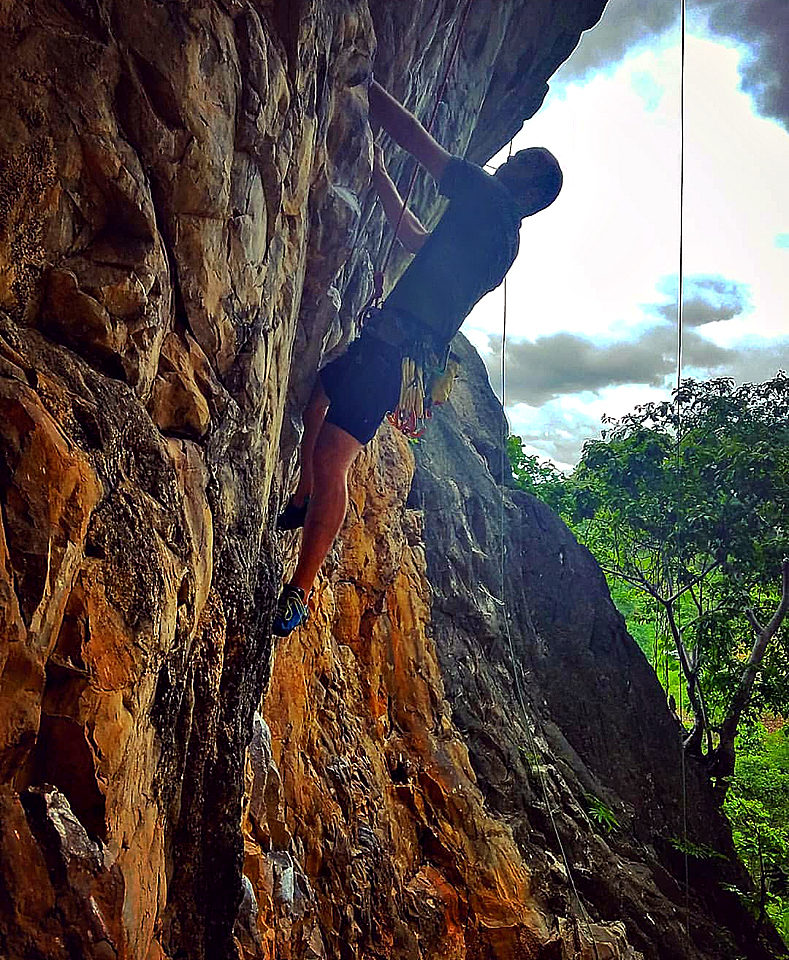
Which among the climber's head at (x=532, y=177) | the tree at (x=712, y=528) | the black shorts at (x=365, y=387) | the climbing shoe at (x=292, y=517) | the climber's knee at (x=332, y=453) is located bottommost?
the climbing shoe at (x=292, y=517)

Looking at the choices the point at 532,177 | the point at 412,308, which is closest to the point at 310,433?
the point at 412,308

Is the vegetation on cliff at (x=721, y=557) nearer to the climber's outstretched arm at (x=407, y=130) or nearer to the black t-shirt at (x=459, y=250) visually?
the black t-shirt at (x=459, y=250)

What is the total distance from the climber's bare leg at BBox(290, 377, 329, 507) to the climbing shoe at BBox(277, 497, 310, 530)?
0.10ft

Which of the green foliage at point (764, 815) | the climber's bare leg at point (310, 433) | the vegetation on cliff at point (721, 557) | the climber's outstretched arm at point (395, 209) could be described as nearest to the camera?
the climber's bare leg at point (310, 433)

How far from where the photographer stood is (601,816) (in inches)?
328

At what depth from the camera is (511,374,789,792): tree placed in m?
9.19

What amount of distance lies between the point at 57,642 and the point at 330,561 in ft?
14.6

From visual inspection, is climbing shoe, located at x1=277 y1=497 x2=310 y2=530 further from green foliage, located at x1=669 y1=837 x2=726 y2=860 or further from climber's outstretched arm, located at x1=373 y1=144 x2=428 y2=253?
green foliage, located at x1=669 y1=837 x2=726 y2=860

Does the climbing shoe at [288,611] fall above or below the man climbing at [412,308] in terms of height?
below

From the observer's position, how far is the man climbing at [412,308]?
3.00 meters

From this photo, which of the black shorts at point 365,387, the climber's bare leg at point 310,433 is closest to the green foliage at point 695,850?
the climber's bare leg at point 310,433

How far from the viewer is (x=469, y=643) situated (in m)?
8.70

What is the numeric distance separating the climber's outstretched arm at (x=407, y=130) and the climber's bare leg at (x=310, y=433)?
113 centimetres

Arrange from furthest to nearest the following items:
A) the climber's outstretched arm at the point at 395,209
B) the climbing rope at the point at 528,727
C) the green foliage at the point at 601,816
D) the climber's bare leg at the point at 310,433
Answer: the green foliage at the point at 601,816
the climbing rope at the point at 528,727
the climber's outstretched arm at the point at 395,209
the climber's bare leg at the point at 310,433
